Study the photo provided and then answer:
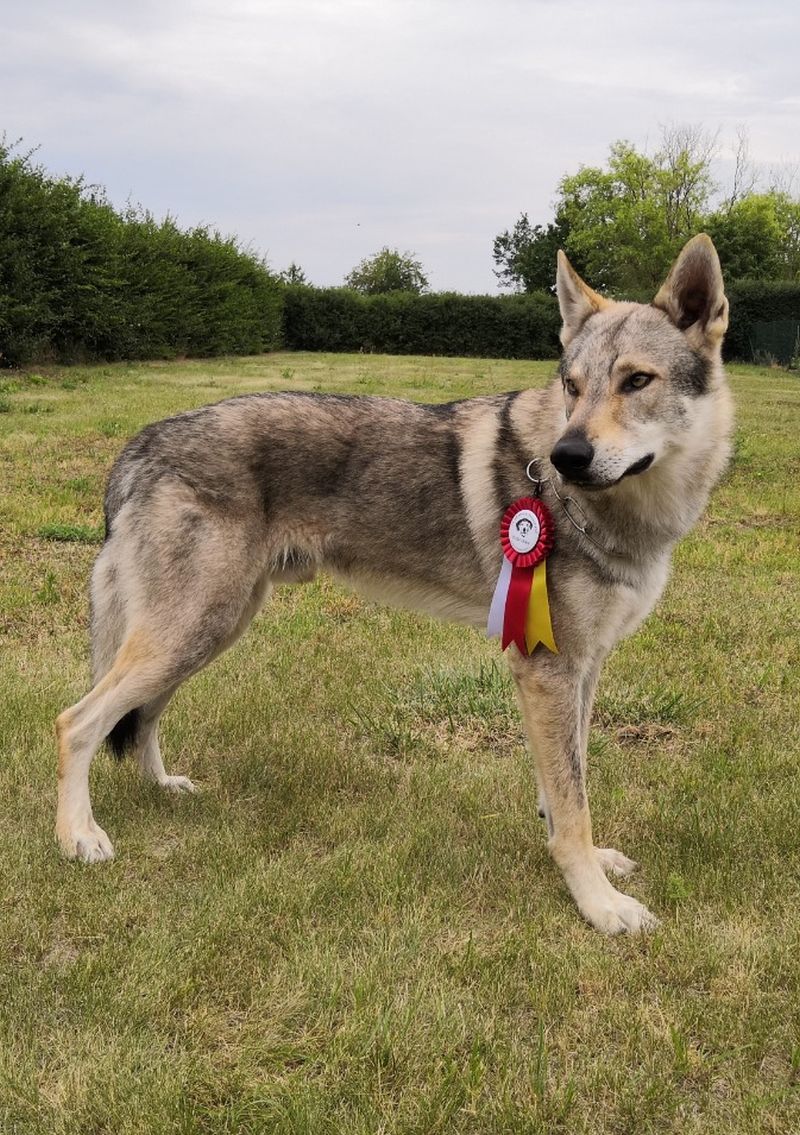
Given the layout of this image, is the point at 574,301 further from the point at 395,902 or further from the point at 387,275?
the point at 387,275

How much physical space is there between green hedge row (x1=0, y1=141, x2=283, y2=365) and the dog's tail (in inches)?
658

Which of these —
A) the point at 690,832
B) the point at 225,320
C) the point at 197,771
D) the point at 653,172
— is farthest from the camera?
the point at 653,172

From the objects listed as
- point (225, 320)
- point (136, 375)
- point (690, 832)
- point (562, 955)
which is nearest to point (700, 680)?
point (690, 832)

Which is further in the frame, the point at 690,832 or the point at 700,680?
the point at 700,680

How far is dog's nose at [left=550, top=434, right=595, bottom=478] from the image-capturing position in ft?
9.40

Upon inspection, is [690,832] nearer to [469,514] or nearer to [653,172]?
[469,514]

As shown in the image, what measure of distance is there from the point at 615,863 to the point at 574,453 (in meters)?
1.49

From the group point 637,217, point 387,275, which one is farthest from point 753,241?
point 387,275

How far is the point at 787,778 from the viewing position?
390 centimetres

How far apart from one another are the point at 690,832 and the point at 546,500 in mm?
1335

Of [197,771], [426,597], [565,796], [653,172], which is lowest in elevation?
[197,771]

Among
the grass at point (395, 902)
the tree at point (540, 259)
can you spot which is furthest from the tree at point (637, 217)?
the grass at point (395, 902)

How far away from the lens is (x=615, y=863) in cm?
337

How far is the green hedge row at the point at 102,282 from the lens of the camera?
18.7m
